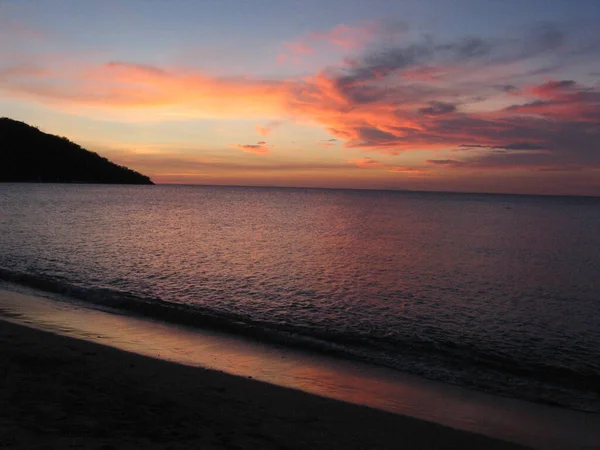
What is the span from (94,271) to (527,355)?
20981 millimetres

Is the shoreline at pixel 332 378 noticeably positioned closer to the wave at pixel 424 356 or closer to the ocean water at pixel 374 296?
the wave at pixel 424 356

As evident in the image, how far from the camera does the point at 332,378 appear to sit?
10672mm

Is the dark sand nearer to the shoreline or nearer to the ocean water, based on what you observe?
the shoreline

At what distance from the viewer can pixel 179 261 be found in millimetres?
28062

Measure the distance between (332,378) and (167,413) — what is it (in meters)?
4.57

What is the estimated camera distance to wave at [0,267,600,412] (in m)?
10.9

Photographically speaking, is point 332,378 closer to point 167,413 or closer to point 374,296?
point 167,413

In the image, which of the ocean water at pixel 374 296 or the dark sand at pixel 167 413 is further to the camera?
the ocean water at pixel 374 296

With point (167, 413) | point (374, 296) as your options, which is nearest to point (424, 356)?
point (374, 296)

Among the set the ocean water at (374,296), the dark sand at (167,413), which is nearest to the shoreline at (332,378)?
the dark sand at (167,413)

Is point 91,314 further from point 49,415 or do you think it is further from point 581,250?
point 581,250

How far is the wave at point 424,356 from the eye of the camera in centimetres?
1088

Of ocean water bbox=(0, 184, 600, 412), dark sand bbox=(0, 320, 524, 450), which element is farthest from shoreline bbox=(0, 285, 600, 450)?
ocean water bbox=(0, 184, 600, 412)

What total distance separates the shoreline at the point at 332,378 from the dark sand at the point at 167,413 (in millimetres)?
578
